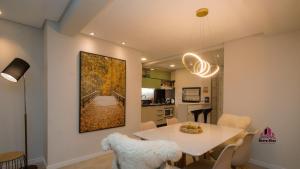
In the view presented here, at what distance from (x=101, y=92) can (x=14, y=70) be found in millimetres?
1409

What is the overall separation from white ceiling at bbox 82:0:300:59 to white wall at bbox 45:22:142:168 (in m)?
0.43

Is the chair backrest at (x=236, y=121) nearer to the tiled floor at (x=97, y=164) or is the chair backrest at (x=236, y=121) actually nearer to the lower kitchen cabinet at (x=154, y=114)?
the tiled floor at (x=97, y=164)

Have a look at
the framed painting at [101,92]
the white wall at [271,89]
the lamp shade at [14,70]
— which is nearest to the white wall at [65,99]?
the framed painting at [101,92]

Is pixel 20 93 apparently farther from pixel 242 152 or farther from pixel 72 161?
pixel 242 152

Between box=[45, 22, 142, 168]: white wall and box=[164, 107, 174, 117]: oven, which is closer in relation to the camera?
box=[45, 22, 142, 168]: white wall

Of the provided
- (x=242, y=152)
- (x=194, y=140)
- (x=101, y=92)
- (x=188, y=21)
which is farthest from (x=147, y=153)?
(x=101, y=92)

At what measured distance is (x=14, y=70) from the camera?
7.46 feet

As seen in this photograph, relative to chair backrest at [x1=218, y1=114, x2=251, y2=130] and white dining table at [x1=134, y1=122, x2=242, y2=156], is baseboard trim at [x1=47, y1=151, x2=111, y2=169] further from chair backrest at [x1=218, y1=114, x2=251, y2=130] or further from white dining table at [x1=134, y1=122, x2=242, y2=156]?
chair backrest at [x1=218, y1=114, x2=251, y2=130]

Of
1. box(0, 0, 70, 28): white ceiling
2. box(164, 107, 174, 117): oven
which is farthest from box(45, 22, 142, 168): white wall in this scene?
box(164, 107, 174, 117): oven

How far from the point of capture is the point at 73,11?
2.04 m

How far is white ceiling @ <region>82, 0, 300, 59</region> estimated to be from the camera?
201 cm

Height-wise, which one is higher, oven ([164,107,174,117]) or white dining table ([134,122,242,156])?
white dining table ([134,122,242,156])

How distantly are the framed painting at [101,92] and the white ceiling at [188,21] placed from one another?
0.55 metres

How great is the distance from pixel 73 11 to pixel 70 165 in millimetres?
2536
